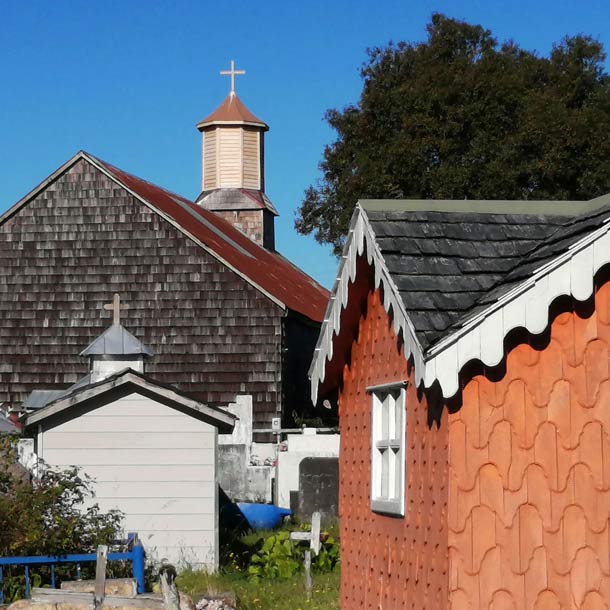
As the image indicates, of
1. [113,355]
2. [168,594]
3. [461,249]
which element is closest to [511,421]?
[461,249]

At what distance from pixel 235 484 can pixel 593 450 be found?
67.1 ft

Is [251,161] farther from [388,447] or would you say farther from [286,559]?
[388,447]

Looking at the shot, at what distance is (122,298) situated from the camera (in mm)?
34125

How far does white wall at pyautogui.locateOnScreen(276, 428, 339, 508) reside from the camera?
26.8 meters

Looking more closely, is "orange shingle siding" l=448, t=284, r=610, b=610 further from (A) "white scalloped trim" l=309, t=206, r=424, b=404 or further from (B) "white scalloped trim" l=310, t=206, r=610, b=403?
(A) "white scalloped trim" l=309, t=206, r=424, b=404

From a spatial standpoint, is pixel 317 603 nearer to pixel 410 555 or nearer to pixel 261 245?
pixel 410 555

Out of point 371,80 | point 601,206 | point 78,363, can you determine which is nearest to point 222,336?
point 78,363

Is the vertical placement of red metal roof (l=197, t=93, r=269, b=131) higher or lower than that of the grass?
higher

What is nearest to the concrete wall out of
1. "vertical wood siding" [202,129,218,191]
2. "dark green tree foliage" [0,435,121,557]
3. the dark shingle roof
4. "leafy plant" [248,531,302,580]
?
"leafy plant" [248,531,302,580]

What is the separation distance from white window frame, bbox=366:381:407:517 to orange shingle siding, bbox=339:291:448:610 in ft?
0.34

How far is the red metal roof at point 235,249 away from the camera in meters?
34.2

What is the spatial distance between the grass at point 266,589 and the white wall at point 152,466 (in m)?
0.76

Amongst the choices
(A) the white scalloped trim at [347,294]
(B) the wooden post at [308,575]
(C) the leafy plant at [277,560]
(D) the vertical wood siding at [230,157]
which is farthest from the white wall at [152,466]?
(D) the vertical wood siding at [230,157]

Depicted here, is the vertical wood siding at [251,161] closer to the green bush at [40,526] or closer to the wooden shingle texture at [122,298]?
the wooden shingle texture at [122,298]
